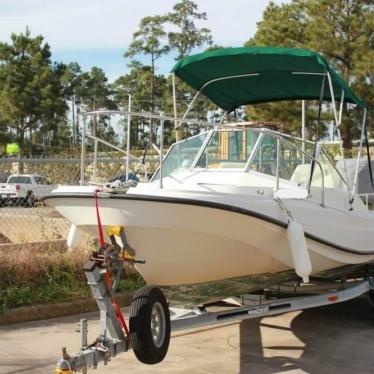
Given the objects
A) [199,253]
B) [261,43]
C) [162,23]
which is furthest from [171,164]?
[162,23]

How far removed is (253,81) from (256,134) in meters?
1.51

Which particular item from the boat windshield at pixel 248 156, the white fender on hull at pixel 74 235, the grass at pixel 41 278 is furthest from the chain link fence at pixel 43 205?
the white fender on hull at pixel 74 235

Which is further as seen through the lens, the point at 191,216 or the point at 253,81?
the point at 253,81

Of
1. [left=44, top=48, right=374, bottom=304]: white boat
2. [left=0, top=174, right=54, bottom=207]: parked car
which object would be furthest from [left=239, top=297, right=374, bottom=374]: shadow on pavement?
[left=0, top=174, right=54, bottom=207]: parked car

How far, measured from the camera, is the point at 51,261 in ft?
28.3

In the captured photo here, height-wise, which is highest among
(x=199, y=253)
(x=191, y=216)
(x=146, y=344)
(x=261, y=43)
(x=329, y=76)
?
(x=261, y=43)

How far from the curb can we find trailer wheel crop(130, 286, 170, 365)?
9.07ft

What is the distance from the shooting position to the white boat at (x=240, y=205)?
564cm

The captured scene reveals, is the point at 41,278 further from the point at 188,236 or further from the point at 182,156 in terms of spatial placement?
the point at 188,236

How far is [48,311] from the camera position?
7840 millimetres

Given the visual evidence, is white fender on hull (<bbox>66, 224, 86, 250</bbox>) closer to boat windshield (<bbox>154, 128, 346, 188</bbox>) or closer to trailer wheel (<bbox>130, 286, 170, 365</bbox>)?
boat windshield (<bbox>154, 128, 346, 188</bbox>)

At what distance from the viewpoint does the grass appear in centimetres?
784

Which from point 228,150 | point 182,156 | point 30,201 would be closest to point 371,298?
point 228,150

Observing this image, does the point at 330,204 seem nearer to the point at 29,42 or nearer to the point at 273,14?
the point at 273,14
